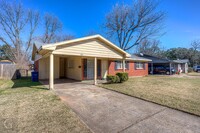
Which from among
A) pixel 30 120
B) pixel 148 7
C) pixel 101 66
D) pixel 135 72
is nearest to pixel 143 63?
pixel 135 72

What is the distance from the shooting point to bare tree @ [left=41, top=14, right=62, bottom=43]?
87.9 feet

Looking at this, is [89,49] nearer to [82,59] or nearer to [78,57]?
[82,59]

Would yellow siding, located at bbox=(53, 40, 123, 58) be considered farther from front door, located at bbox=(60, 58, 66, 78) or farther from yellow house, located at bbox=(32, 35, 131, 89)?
front door, located at bbox=(60, 58, 66, 78)

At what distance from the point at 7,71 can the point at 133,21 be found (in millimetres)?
23256

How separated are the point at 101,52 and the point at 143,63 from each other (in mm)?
10290

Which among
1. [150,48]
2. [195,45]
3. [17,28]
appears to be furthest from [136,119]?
[195,45]

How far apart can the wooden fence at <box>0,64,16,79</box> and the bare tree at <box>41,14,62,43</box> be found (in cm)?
1600

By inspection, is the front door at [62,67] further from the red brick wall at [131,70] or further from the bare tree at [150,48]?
the bare tree at [150,48]

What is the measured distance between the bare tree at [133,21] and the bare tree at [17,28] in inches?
671

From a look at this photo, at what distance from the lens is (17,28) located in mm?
21016

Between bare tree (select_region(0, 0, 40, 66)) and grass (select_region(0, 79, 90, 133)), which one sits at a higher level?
bare tree (select_region(0, 0, 40, 66))

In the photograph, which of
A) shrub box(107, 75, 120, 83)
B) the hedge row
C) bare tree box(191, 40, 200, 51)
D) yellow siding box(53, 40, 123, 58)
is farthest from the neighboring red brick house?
bare tree box(191, 40, 200, 51)

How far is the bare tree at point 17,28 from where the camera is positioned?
19.8 metres

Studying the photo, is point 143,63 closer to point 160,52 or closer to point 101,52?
point 101,52
